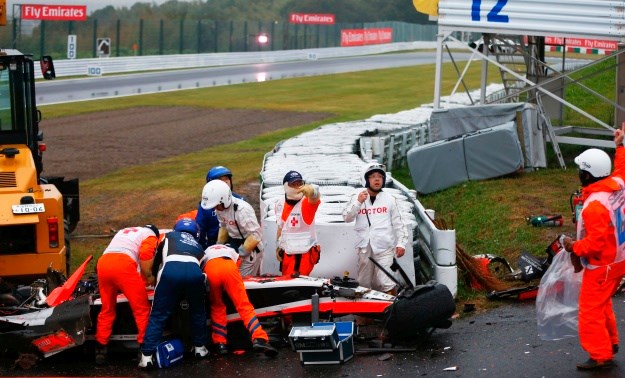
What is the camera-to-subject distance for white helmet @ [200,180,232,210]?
10672 millimetres

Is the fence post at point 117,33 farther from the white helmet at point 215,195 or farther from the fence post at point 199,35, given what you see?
the white helmet at point 215,195

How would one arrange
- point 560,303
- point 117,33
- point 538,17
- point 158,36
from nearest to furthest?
point 560,303
point 538,17
point 117,33
point 158,36

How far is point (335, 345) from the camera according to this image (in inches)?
366

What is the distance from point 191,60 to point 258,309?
173 ft

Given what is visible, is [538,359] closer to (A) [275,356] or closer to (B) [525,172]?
(A) [275,356]

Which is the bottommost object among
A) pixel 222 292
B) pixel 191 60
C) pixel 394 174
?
pixel 394 174

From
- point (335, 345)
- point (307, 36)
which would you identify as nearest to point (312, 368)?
point (335, 345)

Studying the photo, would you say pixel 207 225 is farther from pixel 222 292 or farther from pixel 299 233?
pixel 222 292

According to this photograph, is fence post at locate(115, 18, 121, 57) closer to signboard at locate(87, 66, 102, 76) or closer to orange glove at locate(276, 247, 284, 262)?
signboard at locate(87, 66, 102, 76)

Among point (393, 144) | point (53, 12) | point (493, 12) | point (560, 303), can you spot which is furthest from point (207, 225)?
point (53, 12)

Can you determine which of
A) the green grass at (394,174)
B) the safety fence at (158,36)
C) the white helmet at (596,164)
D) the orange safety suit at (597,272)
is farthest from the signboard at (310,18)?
the orange safety suit at (597,272)

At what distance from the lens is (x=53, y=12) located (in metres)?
60.2

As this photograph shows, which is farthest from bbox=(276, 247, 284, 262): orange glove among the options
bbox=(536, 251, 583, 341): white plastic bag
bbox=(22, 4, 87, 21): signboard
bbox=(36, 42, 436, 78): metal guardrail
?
bbox=(22, 4, 87, 21): signboard

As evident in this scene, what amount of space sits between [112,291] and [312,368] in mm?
2059
